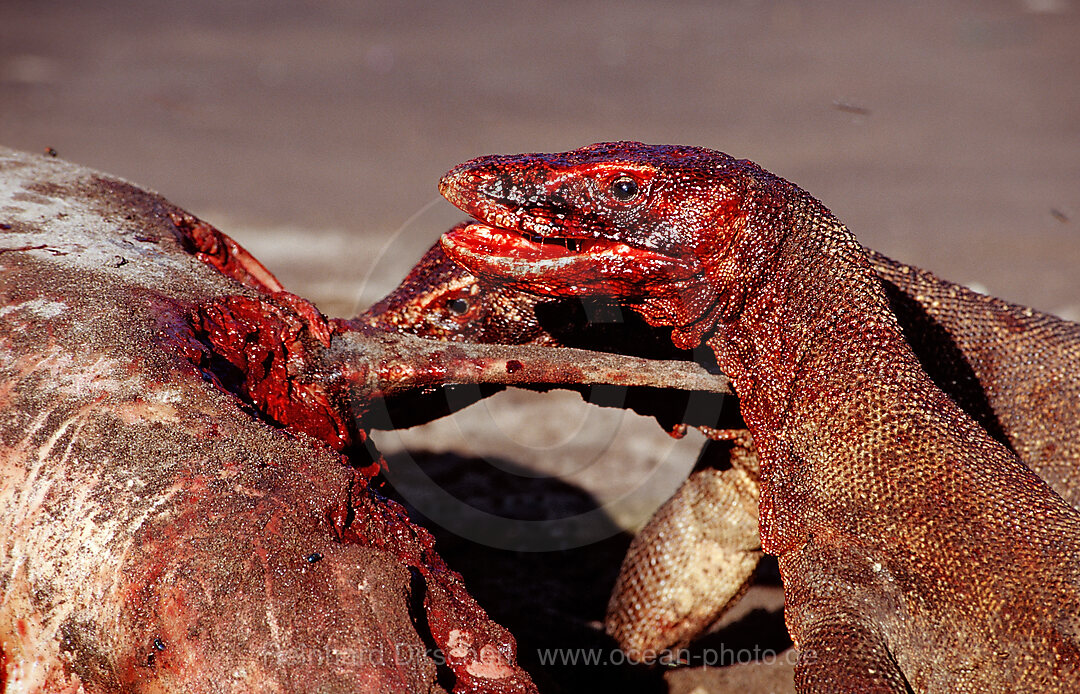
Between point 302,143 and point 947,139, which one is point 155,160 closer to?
point 302,143

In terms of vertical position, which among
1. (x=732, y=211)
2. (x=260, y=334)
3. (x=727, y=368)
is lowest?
(x=727, y=368)

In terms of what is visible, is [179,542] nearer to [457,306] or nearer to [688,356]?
[457,306]

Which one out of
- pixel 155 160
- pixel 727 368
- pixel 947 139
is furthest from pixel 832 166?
pixel 727 368

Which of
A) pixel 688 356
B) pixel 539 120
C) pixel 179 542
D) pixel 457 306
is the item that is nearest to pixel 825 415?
pixel 688 356

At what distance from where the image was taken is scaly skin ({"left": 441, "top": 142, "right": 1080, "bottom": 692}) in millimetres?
2570

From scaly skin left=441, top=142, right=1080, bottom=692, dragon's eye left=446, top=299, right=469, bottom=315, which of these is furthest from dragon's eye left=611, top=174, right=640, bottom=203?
dragon's eye left=446, top=299, right=469, bottom=315

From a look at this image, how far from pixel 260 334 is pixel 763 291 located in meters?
1.47

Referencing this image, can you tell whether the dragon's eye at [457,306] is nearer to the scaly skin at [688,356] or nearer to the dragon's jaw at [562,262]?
the scaly skin at [688,356]

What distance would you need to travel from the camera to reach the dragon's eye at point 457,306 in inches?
145

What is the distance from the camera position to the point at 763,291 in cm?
295

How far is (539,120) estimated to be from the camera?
480 inches

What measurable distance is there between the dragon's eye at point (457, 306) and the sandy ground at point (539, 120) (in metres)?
2.06

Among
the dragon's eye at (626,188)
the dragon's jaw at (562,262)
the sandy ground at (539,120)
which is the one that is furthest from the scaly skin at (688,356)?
the sandy ground at (539,120)

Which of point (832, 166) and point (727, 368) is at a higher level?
point (727, 368)
